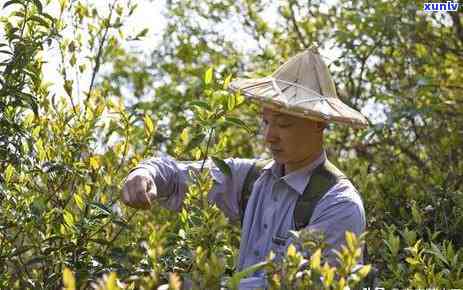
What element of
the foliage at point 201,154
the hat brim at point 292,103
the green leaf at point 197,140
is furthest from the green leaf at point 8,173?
the hat brim at point 292,103

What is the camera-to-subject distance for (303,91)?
11.3 feet

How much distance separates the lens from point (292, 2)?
6551mm

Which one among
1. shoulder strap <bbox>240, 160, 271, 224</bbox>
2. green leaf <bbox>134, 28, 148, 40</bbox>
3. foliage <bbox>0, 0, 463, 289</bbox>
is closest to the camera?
foliage <bbox>0, 0, 463, 289</bbox>

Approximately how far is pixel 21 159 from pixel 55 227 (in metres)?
0.33

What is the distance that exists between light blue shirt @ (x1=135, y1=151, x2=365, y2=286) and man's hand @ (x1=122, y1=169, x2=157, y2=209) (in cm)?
21

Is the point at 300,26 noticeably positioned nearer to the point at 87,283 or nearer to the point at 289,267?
the point at 87,283

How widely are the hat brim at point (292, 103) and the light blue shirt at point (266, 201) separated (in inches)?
7.2

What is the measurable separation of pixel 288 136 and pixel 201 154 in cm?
35

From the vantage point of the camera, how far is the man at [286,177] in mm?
3164

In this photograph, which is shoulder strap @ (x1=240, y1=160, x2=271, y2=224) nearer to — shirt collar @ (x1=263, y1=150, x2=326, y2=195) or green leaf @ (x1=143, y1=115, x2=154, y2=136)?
shirt collar @ (x1=263, y1=150, x2=326, y2=195)

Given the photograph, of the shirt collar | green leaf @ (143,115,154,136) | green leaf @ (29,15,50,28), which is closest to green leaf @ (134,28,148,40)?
green leaf @ (29,15,50,28)

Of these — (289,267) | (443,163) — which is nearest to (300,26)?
(443,163)

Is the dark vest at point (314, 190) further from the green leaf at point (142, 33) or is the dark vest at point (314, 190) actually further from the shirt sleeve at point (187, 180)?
the green leaf at point (142, 33)

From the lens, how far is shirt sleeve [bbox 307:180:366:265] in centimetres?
305
